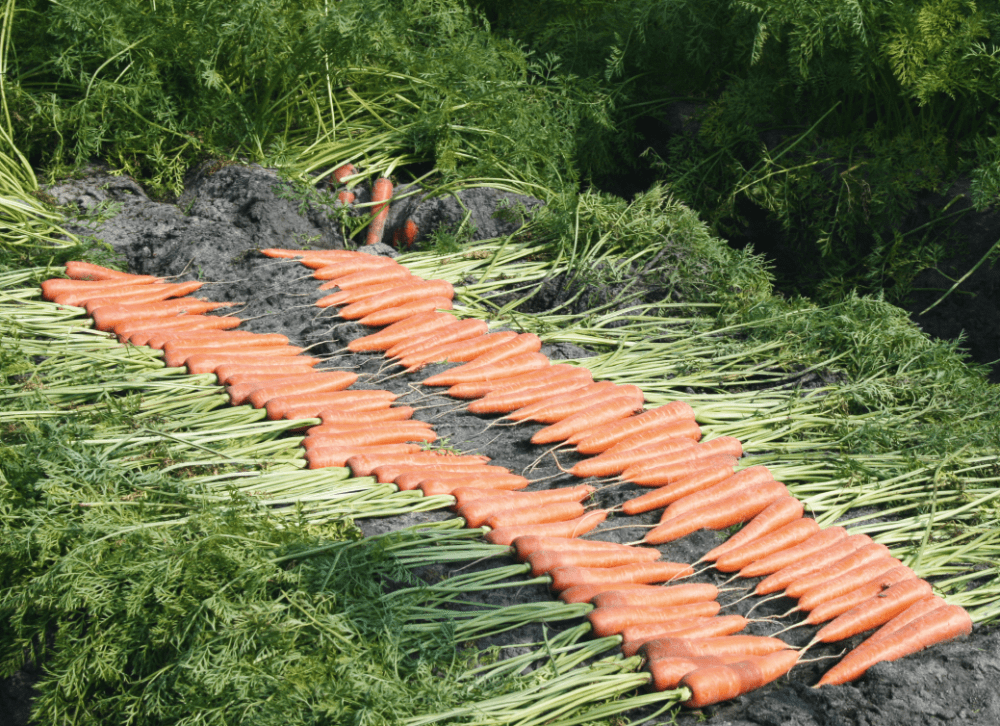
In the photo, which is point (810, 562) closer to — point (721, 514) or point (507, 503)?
point (721, 514)

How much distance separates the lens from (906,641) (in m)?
2.48

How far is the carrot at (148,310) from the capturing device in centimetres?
365

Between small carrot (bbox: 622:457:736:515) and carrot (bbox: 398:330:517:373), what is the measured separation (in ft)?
3.29

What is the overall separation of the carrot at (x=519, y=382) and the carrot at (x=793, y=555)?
0.98m

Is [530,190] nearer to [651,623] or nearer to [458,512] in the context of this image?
[458,512]

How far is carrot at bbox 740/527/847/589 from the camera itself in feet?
9.05

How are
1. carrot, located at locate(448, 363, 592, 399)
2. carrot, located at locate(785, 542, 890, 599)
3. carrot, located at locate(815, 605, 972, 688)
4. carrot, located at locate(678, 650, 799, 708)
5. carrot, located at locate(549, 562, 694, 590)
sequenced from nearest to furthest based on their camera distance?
carrot, located at locate(678, 650, 799, 708) → carrot, located at locate(815, 605, 972, 688) → carrot, located at locate(549, 562, 694, 590) → carrot, located at locate(785, 542, 890, 599) → carrot, located at locate(448, 363, 592, 399)

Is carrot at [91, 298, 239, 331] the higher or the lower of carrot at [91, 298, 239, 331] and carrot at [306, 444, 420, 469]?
the lower

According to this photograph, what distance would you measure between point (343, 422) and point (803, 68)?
3285mm

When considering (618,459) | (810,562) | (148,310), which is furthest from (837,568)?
(148,310)

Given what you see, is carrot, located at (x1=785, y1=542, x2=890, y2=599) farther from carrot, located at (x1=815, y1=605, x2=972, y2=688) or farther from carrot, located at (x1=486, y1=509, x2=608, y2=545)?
carrot, located at (x1=486, y1=509, x2=608, y2=545)

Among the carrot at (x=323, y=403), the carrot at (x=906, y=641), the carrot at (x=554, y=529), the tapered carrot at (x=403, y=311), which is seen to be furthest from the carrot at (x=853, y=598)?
the tapered carrot at (x=403, y=311)

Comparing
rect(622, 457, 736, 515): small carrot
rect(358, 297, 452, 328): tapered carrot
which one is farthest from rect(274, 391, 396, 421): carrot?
rect(622, 457, 736, 515): small carrot

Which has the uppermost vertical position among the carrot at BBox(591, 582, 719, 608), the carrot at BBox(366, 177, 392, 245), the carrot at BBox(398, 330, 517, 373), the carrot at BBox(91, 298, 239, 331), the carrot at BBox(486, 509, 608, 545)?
Answer: the carrot at BBox(366, 177, 392, 245)
